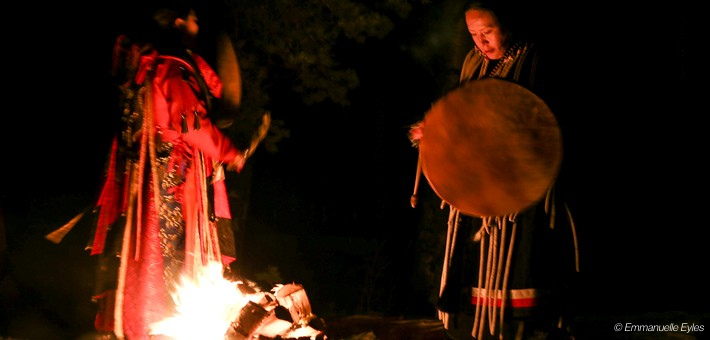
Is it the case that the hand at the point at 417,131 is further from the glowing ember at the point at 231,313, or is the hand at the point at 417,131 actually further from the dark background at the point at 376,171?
the glowing ember at the point at 231,313

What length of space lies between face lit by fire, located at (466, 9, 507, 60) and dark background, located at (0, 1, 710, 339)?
0.29m

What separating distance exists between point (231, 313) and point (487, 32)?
6.47 feet

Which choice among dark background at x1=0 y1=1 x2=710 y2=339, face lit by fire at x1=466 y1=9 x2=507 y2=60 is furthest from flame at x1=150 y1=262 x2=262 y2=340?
face lit by fire at x1=466 y1=9 x2=507 y2=60

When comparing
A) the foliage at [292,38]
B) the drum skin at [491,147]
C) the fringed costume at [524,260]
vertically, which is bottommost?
the fringed costume at [524,260]

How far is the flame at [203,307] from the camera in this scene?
323 centimetres

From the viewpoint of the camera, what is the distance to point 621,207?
557 cm

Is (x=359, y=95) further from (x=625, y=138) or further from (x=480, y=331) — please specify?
(x=480, y=331)

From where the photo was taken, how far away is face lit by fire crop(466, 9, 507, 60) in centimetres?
300

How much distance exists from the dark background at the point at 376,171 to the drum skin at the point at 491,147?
191 mm

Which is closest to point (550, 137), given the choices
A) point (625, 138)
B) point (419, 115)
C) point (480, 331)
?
point (480, 331)

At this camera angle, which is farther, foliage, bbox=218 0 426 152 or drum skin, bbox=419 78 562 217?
foliage, bbox=218 0 426 152

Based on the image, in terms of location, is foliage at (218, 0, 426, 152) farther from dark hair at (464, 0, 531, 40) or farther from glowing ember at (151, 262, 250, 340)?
dark hair at (464, 0, 531, 40)

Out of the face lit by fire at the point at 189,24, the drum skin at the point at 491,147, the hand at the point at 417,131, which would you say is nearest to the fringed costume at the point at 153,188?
the face lit by fire at the point at 189,24

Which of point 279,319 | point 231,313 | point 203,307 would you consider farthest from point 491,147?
point 203,307
